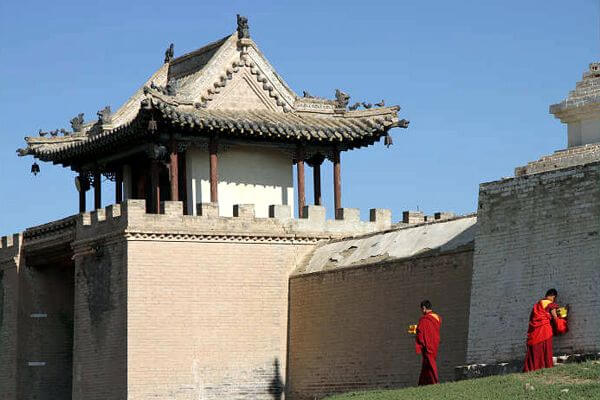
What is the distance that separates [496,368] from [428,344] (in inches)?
71.9

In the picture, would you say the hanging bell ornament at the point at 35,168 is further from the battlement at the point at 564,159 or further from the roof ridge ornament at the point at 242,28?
the battlement at the point at 564,159

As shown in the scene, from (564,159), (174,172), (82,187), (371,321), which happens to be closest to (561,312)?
(564,159)

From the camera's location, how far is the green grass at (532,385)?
21.6 m

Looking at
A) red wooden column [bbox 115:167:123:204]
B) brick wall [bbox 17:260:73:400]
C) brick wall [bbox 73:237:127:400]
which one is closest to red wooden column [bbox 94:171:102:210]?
red wooden column [bbox 115:167:123:204]

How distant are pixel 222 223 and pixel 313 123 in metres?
4.68

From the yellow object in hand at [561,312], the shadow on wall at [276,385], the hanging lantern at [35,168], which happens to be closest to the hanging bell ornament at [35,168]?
the hanging lantern at [35,168]

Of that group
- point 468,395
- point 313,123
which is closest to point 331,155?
point 313,123

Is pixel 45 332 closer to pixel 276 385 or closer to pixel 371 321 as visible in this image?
pixel 276 385

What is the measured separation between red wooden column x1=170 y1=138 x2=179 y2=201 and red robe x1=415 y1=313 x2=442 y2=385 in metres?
9.08

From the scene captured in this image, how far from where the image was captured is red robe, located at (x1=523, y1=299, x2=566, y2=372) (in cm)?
2438

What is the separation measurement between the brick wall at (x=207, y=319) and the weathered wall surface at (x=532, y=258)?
8.14 meters

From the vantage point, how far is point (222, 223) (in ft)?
111

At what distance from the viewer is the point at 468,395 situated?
2311 cm

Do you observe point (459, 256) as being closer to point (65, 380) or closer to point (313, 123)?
point (313, 123)
